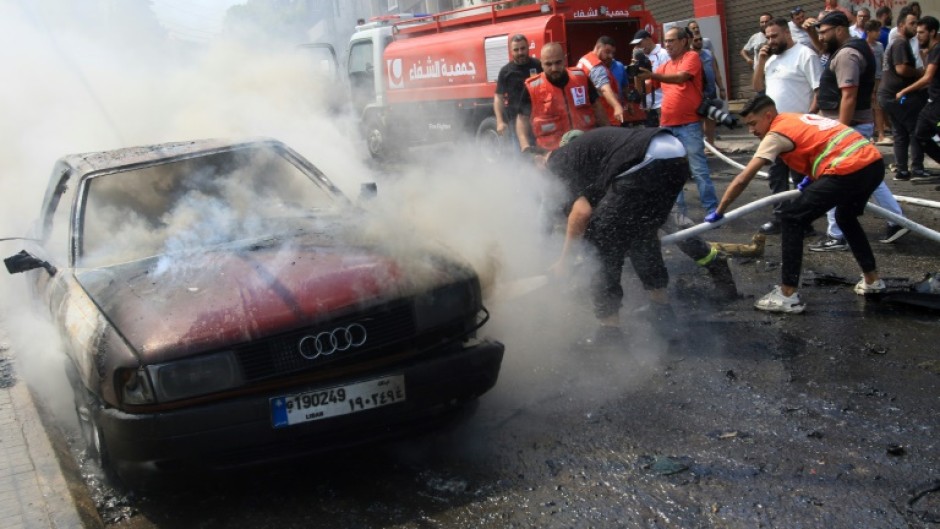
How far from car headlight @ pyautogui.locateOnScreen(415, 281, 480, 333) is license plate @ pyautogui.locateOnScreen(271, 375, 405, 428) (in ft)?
0.98

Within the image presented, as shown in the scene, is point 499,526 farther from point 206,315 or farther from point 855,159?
point 855,159

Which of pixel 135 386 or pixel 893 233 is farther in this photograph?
pixel 893 233

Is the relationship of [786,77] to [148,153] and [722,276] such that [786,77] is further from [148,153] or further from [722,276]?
[148,153]

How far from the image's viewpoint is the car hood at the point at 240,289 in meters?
3.32

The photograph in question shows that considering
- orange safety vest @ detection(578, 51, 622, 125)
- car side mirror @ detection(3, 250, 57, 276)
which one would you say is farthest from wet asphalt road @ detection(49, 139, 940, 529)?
orange safety vest @ detection(578, 51, 622, 125)

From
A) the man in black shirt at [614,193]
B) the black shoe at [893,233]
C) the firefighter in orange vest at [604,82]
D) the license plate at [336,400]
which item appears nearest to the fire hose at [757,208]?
the man in black shirt at [614,193]

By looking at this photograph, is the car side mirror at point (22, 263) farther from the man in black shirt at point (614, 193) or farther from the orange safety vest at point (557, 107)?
the orange safety vest at point (557, 107)

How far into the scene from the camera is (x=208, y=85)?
10820mm

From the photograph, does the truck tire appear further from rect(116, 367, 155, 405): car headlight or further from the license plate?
rect(116, 367, 155, 405): car headlight

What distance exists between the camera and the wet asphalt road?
10.5ft

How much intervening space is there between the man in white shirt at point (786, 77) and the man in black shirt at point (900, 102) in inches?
88.1

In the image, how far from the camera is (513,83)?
28.1ft

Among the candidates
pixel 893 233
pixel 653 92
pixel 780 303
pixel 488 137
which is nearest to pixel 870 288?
pixel 780 303

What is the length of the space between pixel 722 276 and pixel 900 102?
466cm
